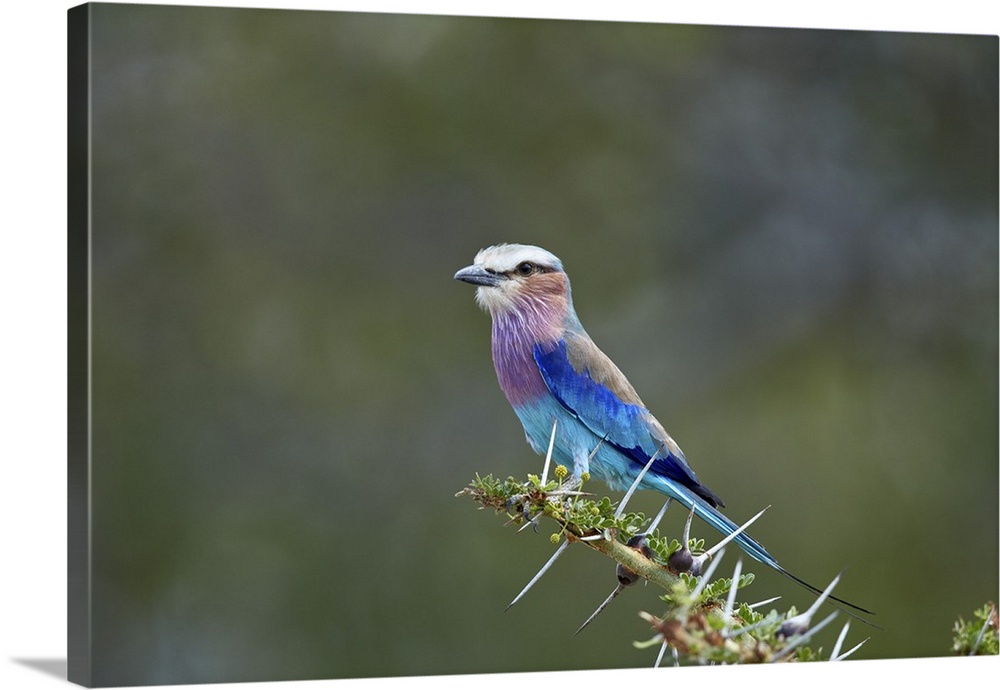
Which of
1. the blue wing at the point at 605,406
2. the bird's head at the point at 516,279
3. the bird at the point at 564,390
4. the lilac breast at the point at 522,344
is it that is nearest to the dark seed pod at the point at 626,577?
the bird at the point at 564,390

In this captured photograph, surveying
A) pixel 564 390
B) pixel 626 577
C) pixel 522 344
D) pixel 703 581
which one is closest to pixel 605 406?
pixel 564 390

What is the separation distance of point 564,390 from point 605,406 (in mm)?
179

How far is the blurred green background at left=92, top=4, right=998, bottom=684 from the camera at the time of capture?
5.50 metres

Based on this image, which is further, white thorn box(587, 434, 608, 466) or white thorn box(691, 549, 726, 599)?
white thorn box(587, 434, 608, 466)

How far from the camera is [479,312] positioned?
606 cm

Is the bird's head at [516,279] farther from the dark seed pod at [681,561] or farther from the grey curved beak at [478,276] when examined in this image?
the dark seed pod at [681,561]

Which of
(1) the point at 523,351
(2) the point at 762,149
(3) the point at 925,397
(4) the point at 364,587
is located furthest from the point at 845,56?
(4) the point at 364,587

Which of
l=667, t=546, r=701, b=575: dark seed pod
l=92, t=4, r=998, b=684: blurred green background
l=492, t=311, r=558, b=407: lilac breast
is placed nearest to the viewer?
l=667, t=546, r=701, b=575: dark seed pod

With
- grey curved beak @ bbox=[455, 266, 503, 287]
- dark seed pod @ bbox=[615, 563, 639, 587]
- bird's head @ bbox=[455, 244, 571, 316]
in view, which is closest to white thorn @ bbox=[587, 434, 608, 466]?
bird's head @ bbox=[455, 244, 571, 316]

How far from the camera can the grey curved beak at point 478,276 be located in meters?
5.88

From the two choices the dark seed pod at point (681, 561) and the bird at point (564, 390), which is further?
the bird at point (564, 390)

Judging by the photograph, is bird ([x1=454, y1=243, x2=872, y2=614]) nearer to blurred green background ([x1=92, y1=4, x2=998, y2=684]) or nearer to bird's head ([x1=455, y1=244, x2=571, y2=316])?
bird's head ([x1=455, y1=244, x2=571, y2=316])

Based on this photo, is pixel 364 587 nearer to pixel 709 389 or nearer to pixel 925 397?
pixel 709 389

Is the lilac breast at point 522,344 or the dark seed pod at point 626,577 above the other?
the lilac breast at point 522,344
